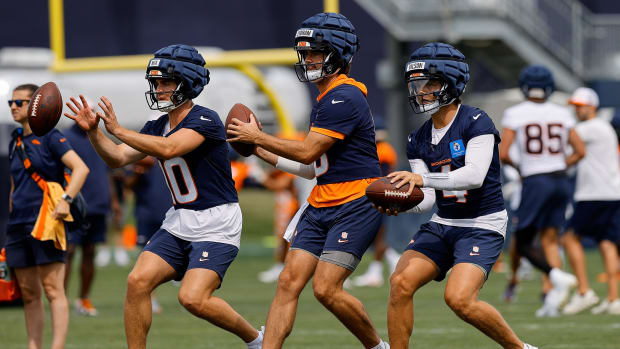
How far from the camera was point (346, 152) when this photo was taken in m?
6.90

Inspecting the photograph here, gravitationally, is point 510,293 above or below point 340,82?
below

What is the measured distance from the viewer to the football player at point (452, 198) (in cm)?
642

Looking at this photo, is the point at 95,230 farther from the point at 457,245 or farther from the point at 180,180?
the point at 457,245

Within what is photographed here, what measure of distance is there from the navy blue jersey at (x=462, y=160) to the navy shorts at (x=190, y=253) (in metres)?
1.29

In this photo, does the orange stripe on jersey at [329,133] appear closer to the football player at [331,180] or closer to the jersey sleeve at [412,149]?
the football player at [331,180]

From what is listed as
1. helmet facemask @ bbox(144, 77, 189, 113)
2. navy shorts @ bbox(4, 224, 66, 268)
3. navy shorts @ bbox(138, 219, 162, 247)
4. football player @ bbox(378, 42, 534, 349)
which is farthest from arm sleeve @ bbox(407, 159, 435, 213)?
navy shorts @ bbox(138, 219, 162, 247)

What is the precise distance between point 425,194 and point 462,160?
1.03ft

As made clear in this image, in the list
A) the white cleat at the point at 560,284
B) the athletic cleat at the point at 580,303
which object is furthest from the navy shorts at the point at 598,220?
the white cleat at the point at 560,284

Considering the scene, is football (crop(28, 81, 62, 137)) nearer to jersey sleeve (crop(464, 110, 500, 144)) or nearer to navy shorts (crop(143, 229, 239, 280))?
navy shorts (crop(143, 229, 239, 280))

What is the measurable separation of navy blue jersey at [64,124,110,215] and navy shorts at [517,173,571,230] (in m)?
4.01

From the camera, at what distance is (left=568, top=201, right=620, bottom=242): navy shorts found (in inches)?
421

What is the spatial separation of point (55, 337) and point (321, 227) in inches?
80.2

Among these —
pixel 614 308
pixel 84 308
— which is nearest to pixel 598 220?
pixel 614 308

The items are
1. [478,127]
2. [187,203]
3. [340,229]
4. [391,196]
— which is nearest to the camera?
[391,196]
